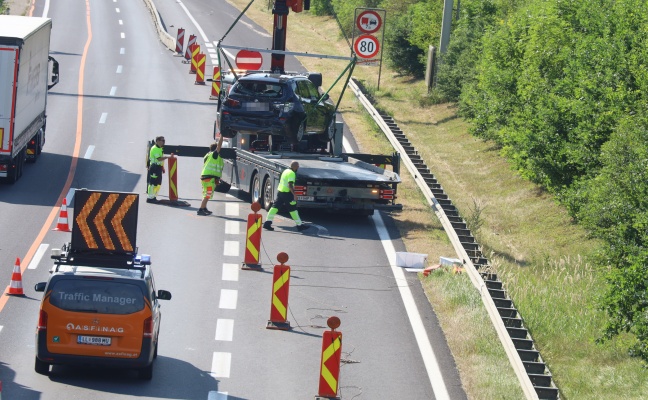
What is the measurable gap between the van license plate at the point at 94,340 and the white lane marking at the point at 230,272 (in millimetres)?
6028

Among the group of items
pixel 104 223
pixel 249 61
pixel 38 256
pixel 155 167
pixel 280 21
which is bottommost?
pixel 38 256

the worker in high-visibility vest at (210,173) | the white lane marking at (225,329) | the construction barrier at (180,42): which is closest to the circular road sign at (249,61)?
the worker in high-visibility vest at (210,173)

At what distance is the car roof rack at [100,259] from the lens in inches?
578

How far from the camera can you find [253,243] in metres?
20.5

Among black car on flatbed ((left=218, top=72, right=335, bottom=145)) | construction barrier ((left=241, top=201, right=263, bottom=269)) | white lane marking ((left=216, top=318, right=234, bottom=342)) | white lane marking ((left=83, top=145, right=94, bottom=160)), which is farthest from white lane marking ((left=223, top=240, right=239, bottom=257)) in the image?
white lane marking ((left=83, top=145, right=94, bottom=160))

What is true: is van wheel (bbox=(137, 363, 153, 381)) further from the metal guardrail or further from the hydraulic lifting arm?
the hydraulic lifting arm

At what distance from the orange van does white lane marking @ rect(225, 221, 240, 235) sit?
918 centimetres

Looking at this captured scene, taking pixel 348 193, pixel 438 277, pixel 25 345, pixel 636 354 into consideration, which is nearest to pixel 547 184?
pixel 348 193

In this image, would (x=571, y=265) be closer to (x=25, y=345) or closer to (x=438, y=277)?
(x=438, y=277)

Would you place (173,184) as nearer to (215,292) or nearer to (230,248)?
(230,248)

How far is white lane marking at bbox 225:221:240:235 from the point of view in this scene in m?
23.5

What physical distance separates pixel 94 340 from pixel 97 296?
52 cm

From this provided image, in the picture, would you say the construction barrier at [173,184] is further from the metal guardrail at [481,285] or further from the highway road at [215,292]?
the metal guardrail at [481,285]

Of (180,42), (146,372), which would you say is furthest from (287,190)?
(180,42)
